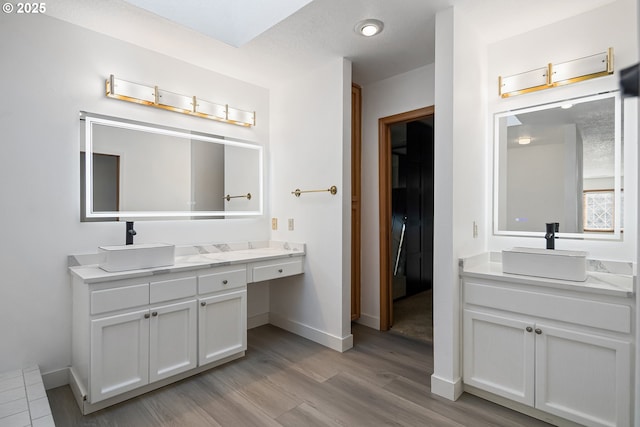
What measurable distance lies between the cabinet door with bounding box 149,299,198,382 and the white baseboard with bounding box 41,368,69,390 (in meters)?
0.64

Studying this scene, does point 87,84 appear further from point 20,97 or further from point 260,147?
point 260,147

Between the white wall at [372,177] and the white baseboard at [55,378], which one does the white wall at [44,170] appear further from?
the white wall at [372,177]

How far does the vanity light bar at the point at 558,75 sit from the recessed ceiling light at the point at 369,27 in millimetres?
974

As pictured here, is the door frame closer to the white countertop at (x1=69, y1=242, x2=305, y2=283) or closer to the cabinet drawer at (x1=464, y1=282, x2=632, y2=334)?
the white countertop at (x1=69, y1=242, x2=305, y2=283)

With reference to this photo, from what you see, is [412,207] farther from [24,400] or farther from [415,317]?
[24,400]

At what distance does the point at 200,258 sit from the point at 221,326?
0.57m

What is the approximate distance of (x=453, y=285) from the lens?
209 centimetres

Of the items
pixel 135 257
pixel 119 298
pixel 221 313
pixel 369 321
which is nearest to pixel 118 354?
pixel 119 298

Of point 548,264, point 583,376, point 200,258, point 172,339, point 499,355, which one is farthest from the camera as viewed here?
point 200,258

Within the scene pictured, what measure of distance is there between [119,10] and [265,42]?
95 cm

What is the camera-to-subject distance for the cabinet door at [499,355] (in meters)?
1.89

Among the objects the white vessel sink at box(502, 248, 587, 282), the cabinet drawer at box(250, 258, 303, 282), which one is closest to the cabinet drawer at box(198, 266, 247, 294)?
the cabinet drawer at box(250, 258, 303, 282)

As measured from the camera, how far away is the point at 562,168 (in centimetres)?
219

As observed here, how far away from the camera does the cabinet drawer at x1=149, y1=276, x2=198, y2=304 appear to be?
2134 millimetres
